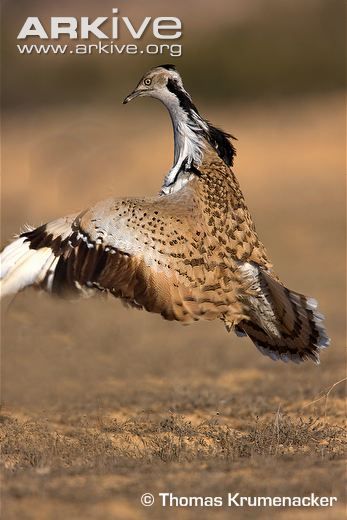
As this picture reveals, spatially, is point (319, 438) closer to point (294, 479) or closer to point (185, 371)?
point (294, 479)

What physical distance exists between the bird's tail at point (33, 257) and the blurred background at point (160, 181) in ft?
0.87

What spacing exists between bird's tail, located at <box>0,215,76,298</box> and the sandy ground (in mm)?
157

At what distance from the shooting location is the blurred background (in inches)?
323

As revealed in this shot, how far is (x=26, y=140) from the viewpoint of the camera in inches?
957

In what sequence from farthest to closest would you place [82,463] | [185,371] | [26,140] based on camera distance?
[26,140]
[185,371]
[82,463]

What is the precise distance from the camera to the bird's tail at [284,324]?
A: 644 centimetres

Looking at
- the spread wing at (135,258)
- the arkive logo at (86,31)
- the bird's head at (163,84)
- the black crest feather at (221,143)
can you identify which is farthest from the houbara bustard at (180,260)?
the arkive logo at (86,31)

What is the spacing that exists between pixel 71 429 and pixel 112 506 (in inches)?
102

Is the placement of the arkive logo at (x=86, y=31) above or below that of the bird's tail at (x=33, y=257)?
above

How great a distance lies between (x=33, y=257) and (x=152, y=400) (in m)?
2.87

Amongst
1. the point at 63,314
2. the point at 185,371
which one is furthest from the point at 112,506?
the point at 63,314

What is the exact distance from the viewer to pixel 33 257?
241 inches

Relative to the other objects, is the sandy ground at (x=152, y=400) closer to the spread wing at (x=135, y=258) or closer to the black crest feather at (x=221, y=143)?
the spread wing at (x=135, y=258)

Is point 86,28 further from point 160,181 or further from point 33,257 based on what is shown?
point 160,181
